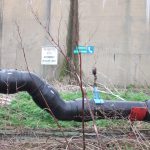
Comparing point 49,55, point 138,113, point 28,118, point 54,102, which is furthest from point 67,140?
point 49,55

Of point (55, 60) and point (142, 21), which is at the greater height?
point (142, 21)

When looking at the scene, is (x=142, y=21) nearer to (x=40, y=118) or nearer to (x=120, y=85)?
(x=120, y=85)

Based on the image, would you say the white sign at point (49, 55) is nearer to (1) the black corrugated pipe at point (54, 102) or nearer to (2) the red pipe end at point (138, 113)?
(1) the black corrugated pipe at point (54, 102)

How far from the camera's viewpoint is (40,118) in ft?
29.5

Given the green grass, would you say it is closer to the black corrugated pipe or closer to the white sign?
the black corrugated pipe

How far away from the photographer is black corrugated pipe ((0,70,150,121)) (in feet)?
23.0

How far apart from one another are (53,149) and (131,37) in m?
10.7

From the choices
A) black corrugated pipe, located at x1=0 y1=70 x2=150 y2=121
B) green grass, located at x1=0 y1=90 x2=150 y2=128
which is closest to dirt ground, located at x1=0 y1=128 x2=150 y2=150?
black corrugated pipe, located at x1=0 y1=70 x2=150 y2=121

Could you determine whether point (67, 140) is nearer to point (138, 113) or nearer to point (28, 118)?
point (138, 113)

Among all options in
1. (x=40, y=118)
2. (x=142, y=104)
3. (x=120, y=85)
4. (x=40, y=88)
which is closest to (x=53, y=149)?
(x=40, y=88)

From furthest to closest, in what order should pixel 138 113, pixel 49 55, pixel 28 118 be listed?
1. pixel 49 55
2. pixel 28 118
3. pixel 138 113

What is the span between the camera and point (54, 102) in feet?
23.9

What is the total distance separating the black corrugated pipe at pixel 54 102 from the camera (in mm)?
7021

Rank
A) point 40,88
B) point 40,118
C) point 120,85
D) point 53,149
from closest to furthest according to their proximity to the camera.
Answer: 1. point 53,149
2. point 40,88
3. point 40,118
4. point 120,85
